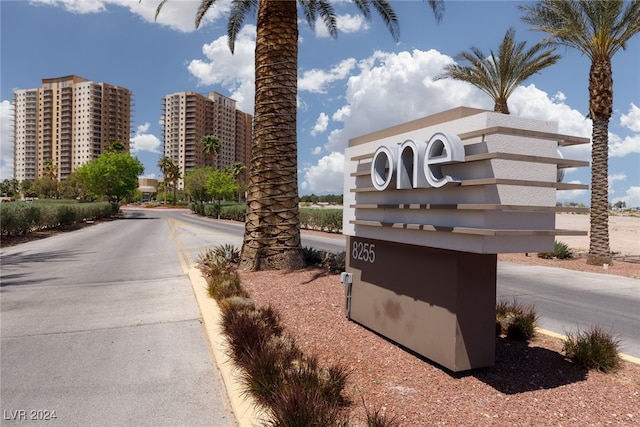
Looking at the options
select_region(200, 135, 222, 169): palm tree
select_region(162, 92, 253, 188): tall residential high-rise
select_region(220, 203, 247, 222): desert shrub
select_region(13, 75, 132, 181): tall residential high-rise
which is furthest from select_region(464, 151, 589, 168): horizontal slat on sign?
select_region(13, 75, 132, 181): tall residential high-rise

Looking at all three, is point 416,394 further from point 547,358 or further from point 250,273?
point 250,273

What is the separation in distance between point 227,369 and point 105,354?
182 centimetres

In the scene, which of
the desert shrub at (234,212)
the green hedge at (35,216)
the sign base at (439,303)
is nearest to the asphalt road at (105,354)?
the sign base at (439,303)

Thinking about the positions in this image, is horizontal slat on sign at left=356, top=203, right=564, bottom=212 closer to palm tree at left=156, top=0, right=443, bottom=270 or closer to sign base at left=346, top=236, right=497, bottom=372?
sign base at left=346, top=236, right=497, bottom=372

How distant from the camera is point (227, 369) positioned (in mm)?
4359

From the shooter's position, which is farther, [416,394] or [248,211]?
[248,211]

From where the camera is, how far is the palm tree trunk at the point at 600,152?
52.5ft

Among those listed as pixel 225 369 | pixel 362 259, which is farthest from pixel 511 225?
pixel 225 369

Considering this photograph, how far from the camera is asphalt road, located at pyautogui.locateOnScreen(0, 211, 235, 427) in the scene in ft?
11.8

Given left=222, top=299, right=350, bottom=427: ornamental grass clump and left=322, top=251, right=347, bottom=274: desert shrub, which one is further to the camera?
left=322, top=251, right=347, bottom=274: desert shrub

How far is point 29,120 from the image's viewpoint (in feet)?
499

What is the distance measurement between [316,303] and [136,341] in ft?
9.63

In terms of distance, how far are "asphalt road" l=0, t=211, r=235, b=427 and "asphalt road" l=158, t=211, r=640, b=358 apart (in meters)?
5.65

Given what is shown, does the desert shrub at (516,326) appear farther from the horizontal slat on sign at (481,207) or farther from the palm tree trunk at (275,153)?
the palm tree trunk at (275,153)
